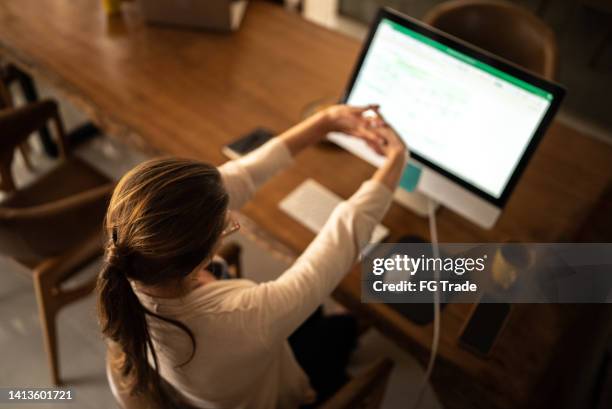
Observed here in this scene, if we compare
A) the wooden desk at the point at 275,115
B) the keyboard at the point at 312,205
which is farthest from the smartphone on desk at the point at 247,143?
the keyboard at the point at 312,205

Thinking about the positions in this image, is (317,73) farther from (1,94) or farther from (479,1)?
(1,94)

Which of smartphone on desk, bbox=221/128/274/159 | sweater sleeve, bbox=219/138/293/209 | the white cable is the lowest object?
the white cable

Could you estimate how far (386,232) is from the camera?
117 cm

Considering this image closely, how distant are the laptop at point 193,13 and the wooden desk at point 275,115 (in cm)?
4

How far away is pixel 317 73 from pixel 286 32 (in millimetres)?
275

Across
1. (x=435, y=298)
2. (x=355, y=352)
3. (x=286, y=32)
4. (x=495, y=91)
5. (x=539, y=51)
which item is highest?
(x=495, y=91)

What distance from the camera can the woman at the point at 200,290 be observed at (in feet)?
2.31

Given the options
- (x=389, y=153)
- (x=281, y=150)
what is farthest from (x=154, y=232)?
(x=389, y=153)

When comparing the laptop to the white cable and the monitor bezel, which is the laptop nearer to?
the monitor bezel

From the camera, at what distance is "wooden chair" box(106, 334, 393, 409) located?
0.88 m

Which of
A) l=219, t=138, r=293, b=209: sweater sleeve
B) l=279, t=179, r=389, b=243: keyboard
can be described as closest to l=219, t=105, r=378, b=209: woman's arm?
l=219, t=138, r=293, b=209: sweater sleeve

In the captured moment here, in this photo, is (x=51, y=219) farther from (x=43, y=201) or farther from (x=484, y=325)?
(x=484, y=325)

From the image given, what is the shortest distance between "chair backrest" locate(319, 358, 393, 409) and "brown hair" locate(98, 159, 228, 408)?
1.15 feet

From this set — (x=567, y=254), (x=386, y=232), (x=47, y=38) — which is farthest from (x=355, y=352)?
(x=47, y=38)
